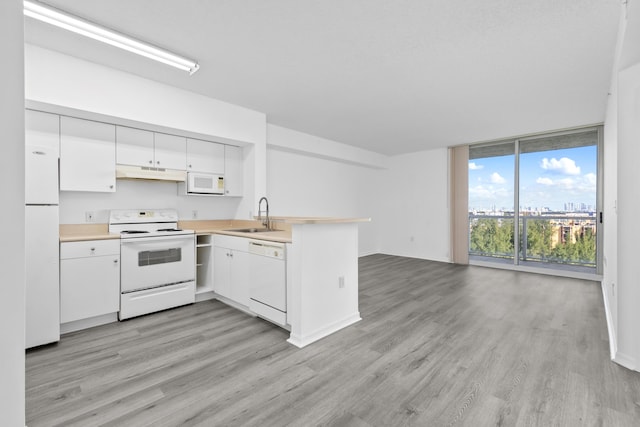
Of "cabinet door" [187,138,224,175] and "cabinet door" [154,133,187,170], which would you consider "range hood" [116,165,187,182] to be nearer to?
"cabinet door" [154,133,187,170]

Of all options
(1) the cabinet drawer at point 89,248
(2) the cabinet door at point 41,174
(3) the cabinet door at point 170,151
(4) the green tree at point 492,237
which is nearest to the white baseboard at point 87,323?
(1) the cabinet drawer at point 89,248

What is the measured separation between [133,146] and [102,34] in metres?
1.33

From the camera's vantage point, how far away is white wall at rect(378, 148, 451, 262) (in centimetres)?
648

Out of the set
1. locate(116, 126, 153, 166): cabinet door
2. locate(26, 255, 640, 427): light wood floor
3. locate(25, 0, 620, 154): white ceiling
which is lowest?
locate(26, 255, 640, 427): light wood floor

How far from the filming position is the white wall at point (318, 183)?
17.4 feet

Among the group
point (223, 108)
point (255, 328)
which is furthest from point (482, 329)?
point (223, 108)

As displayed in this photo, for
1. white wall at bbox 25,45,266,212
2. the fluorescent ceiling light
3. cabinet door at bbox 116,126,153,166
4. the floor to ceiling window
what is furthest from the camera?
the floor to ceiling window

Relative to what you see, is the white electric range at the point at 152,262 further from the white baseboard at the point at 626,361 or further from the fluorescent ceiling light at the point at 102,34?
the white baseboard at the point at 626,361

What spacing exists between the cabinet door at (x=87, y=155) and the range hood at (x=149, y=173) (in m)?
0.09

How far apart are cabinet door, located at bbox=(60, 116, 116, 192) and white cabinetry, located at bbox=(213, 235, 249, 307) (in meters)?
1.39

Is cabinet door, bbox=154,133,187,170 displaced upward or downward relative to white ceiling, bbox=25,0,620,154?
downward

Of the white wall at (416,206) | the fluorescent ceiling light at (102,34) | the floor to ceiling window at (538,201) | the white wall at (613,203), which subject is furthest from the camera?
the white wall at (416,206)

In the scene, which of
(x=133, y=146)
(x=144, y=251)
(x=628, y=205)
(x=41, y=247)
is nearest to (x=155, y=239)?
(x=144, y=251)

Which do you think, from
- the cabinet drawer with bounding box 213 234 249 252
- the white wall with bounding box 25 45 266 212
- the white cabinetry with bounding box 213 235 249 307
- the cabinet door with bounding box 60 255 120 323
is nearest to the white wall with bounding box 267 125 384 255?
the white wall with bounding box 25 45 266 212
